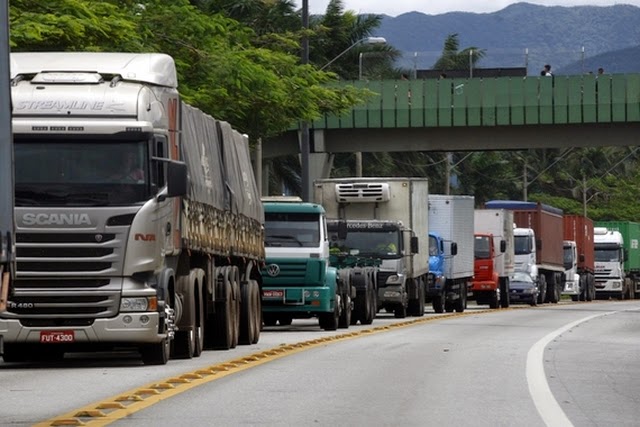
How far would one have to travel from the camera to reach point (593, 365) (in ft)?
72.6

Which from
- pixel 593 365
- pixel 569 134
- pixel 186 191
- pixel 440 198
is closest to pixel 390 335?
pixel 593 365

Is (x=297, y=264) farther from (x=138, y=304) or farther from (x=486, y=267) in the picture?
(x=486, y=267)

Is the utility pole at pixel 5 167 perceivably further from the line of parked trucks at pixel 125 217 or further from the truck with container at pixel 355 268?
the truck with container at pixel 355 268

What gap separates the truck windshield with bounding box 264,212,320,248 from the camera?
33594mm

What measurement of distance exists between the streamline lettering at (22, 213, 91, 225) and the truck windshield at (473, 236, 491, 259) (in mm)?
36988

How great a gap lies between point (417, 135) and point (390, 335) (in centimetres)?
3665

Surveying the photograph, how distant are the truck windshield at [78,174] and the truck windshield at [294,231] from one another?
1313cm

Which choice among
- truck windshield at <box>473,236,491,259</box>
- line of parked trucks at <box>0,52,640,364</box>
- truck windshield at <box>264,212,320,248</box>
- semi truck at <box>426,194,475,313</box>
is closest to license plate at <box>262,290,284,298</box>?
truck windshield at <box>264,212,320,248</box>

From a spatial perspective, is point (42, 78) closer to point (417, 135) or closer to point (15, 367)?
point (15, 367)

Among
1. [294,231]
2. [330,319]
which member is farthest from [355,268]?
[294,231]

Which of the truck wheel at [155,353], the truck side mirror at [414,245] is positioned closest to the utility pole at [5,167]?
the truck wheel at [155,353]

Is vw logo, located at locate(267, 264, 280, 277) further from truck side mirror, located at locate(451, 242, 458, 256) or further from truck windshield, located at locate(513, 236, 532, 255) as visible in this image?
truck windshield, located at locate(513, 236, 532, 255)

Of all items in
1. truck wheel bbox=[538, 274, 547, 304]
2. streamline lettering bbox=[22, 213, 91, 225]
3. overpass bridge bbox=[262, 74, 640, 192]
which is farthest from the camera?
truck wheel bbox=[538, 274, 547, 304]

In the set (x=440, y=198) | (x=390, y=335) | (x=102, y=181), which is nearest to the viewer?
(x=102, y=181)
